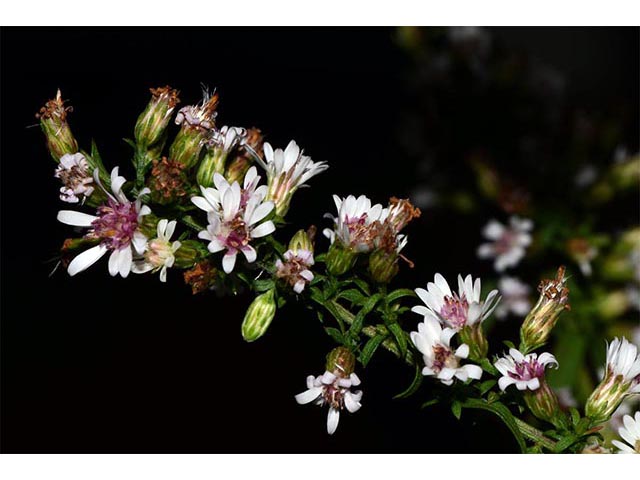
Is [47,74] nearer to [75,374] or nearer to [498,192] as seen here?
[75,374]

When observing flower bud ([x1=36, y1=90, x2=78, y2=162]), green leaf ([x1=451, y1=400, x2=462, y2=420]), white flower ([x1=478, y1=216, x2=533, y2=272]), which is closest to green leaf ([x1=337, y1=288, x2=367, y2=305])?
green leaf ([x1=451, y1=400, x2=462, y2=420])

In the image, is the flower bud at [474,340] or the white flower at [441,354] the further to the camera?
the flower bud at [474,340]

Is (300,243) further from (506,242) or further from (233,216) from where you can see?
(506,242)

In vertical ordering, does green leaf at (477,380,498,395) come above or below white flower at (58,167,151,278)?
below

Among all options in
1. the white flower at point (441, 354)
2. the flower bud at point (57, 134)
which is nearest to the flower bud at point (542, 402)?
the white flower at point (441, 354)

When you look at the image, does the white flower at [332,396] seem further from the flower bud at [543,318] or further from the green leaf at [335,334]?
the flower bud at [543,318]

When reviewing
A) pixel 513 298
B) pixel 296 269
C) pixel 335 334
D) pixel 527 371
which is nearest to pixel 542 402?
pixel 527 371

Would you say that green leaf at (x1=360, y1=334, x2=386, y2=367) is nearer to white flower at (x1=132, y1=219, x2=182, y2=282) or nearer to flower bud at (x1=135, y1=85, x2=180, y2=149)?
white flower at (x1=132, y1=219, x2=182, y2=282)
